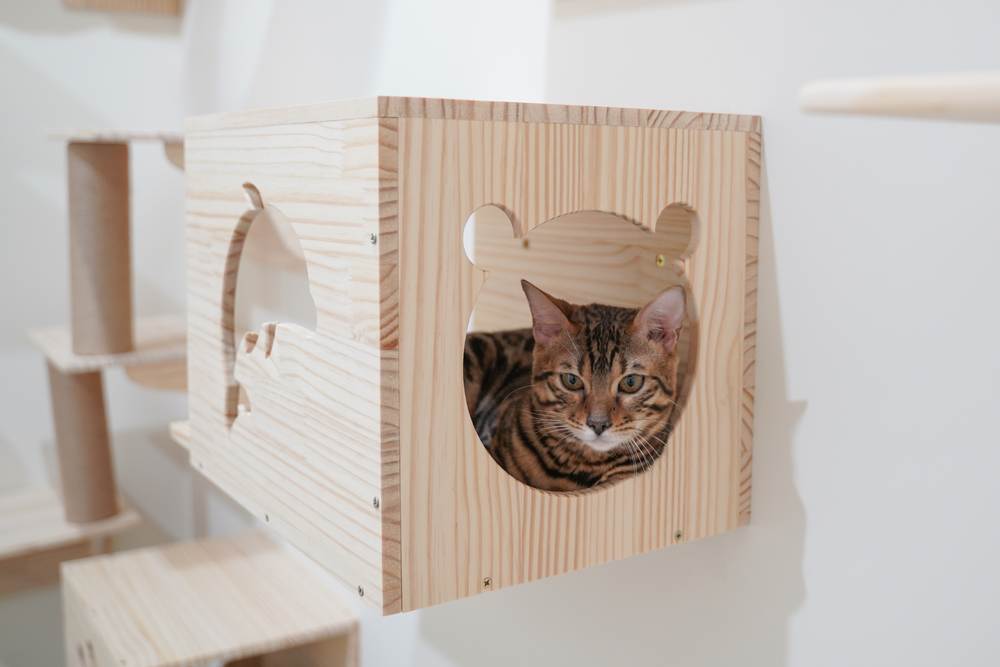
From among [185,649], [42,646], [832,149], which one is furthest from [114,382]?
[832,149]

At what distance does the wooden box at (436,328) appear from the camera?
1.96 ft

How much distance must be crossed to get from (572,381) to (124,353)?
1.11 m

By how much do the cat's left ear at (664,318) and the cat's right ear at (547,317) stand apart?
5 centimetres

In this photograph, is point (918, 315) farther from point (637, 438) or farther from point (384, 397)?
point (384, 397)

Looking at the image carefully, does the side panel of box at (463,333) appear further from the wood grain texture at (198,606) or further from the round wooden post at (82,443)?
the round wooden post at (82,443)

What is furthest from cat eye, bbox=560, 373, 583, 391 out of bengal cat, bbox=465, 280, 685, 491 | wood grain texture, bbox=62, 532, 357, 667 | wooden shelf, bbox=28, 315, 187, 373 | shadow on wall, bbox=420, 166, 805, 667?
wooden shelf, bbox=28, 315, 187, 373

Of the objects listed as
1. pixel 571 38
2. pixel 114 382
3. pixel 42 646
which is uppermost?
pixel 571 38

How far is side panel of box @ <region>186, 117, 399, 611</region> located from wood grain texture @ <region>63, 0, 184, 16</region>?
1219mm

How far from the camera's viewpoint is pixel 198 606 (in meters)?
1.39

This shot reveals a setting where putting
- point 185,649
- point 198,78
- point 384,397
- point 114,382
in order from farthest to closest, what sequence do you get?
point 114,382, point 198,78, point 185,649, point 384,397

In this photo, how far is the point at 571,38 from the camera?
959 mm

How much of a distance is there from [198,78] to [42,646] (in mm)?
1230

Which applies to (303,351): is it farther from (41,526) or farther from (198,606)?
(41,526)

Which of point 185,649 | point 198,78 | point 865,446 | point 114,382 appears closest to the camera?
point 865,446
